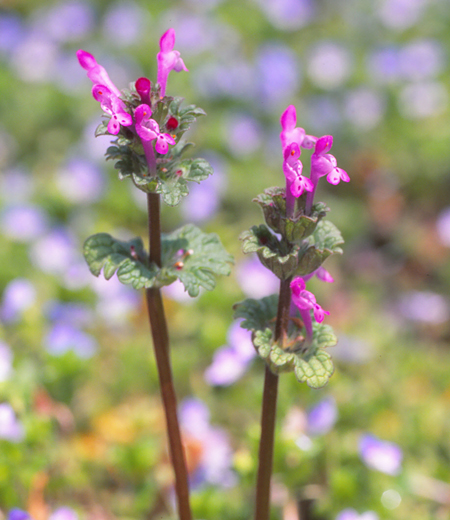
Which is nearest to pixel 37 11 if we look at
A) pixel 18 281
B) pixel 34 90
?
pixel 34 90

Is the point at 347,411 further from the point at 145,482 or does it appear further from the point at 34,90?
the point at 34,90

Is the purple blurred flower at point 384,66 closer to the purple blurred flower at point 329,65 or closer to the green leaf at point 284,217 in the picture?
the purple blurred flower at point 329,65

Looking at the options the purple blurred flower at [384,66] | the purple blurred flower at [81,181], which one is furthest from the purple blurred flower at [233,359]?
the purple blurred flower at [384,66]

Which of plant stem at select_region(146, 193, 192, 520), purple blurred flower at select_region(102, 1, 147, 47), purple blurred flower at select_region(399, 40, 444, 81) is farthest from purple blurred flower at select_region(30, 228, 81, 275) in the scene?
purple blurred flower at select_region(399, 40, 444, 81)

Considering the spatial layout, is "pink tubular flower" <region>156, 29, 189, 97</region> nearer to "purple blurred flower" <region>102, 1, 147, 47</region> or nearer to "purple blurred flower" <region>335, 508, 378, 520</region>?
"purple blurred flower" <region>335, 508, 378, 520</region>

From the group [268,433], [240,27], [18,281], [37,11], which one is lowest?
[268,433]

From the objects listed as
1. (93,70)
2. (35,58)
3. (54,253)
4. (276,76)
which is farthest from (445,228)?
(35,58)
